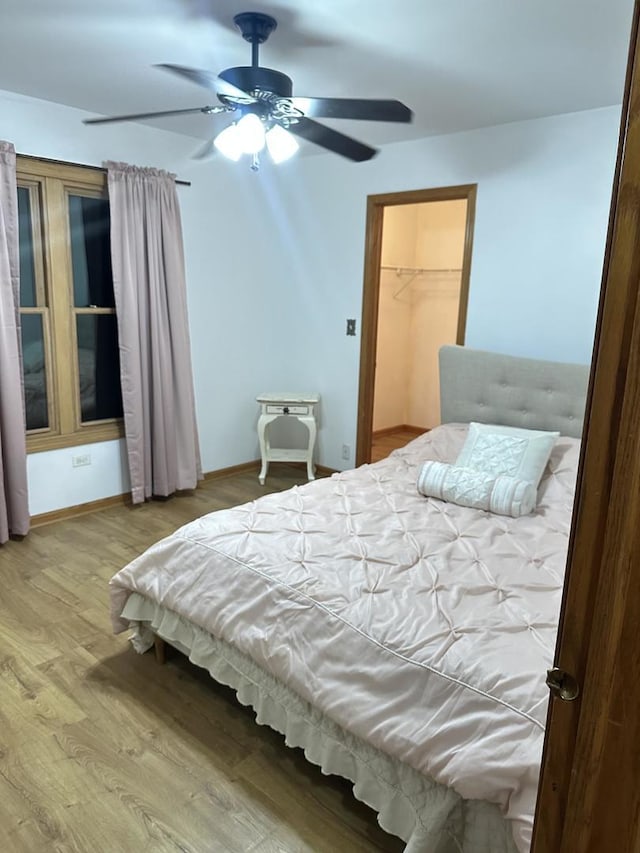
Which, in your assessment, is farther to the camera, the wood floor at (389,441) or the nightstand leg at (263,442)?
the wood floor at (389,441)

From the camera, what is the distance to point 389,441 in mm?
5836

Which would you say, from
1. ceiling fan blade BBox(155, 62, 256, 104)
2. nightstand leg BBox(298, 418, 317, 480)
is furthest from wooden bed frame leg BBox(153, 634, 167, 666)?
nightstand leg BBox(298, 418, 317, 480)

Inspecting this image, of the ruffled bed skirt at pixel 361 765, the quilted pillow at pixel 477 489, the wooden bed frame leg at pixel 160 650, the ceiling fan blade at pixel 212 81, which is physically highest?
the ceiling fan blade at pixel 212 81

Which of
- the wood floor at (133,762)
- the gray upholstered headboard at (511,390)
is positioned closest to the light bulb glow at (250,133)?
the gray upholstered headboard at (511,390)

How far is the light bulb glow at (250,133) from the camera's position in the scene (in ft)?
7.38

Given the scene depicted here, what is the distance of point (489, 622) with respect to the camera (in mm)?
1706

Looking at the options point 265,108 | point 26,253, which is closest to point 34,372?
point 26,253

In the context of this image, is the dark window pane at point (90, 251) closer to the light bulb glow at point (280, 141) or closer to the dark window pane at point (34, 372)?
the dark window pane at point (34, 372)

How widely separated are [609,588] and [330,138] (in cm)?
224

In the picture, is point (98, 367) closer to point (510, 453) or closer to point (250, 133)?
point (250, 133)

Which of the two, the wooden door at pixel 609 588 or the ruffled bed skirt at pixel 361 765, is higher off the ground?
the wooden door at pixel 609 588

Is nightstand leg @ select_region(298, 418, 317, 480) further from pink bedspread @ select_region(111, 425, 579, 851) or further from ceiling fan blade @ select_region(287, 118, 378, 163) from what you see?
ceiling fan blade @ select_region(287, 118, 378, 163)

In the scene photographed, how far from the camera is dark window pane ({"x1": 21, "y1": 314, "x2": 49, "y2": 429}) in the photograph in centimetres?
355

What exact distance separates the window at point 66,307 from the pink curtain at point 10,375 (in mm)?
200
